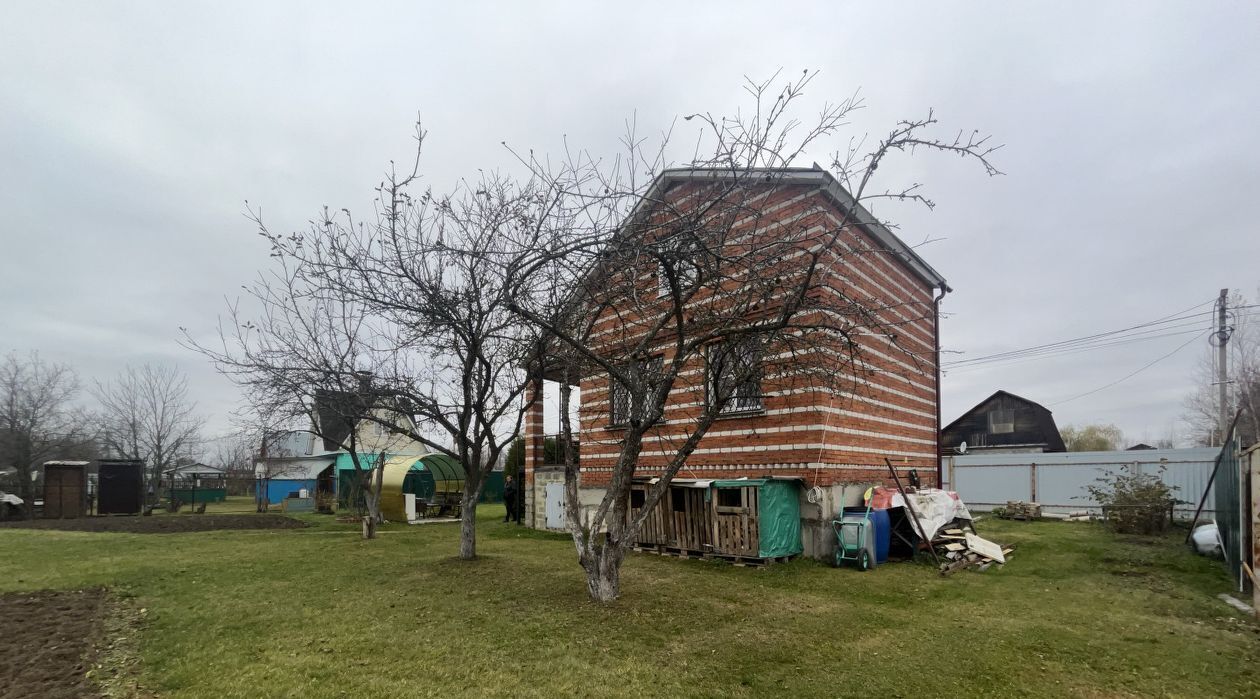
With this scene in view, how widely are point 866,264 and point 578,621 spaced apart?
9.19 m

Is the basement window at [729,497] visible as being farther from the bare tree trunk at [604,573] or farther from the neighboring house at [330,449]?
A: the neighboring house at [330,449]

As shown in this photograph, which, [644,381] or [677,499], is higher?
[644,381]

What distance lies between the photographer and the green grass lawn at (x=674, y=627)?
512 centimetres

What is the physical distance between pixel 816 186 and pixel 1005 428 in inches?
1199

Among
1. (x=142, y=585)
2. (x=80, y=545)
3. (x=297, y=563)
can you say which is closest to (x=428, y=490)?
(x=80, y=545)

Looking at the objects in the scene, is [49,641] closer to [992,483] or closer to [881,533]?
[881,533]

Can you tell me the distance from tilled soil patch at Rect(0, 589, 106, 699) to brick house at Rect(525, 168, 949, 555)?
574 centimetres

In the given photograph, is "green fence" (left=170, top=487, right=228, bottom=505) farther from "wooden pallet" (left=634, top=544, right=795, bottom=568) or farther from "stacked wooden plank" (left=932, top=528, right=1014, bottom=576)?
"stacked wooden plank" (left=932, top=528, right=1014, bottom=576)

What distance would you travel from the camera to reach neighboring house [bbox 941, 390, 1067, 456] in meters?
33.8

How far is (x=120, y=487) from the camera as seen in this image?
923 inches

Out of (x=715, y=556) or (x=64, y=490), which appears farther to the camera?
(x=64, y=490)

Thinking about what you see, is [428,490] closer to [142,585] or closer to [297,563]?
[297,563]

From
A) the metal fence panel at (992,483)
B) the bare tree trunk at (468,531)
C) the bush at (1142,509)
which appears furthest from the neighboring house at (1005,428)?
the bare tree trunk at (468,531)

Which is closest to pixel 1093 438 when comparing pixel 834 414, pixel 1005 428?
pixel 1005 428
